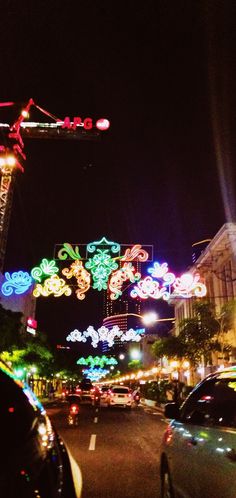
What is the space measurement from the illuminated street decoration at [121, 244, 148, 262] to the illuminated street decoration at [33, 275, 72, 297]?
2.79 metres

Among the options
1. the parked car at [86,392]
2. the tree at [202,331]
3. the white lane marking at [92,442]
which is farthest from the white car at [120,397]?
the white lane marking at [92,442]

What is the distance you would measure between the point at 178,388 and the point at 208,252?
9.15 meters

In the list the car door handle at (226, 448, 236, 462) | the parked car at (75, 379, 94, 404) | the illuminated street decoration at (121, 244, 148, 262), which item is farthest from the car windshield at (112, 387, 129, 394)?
the car door handle at (226, 448, 236, 462)

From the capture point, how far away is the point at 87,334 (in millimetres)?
34406

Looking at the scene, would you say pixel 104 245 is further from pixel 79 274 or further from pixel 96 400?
pixel 96 400

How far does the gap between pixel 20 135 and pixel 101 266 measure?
619 cm

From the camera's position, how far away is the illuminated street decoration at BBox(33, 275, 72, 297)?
19.7 meters

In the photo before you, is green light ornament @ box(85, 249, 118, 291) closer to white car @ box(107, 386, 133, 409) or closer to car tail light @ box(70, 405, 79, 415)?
car tail light @ box(70, 405, 79, 415)

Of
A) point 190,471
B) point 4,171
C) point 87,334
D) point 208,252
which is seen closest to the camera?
point 190,471

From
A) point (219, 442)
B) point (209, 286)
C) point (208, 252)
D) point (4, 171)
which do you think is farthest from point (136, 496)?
point (209, 286)

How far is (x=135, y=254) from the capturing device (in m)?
19.5

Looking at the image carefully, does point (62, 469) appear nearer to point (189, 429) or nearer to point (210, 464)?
point (210, 464)

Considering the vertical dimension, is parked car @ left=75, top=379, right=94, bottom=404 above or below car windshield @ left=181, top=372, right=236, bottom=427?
below

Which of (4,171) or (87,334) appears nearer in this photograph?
(4,171)
